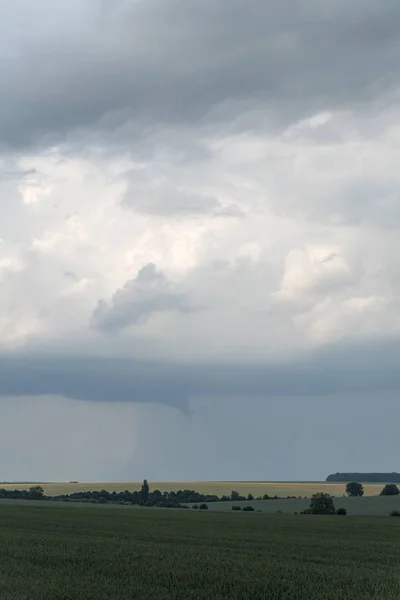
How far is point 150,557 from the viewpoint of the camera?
40.6m

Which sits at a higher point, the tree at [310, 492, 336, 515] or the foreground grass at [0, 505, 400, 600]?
the foreground grass at [0, 505, 400, 600]

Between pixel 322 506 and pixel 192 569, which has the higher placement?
pixel 192 569

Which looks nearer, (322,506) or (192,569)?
(192,569)

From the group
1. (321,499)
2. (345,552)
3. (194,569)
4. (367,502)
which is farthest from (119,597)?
(367,502)

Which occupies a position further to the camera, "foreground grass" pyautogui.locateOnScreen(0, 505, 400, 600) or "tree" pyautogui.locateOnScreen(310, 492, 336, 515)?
"tree" pyautogui.locateOnScreen(310, 492, 336, 515)

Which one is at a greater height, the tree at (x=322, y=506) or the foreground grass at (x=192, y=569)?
the foreground grass at (x=192, y=569)

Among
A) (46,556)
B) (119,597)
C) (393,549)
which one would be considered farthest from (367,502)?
(119,597)

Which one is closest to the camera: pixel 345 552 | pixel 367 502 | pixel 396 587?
pixel 396 587

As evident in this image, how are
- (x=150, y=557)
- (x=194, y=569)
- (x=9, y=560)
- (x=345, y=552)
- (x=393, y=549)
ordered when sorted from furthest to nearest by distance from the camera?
(x=393, y=549) < (x=345, y=552) < (x=150, y=557) < (x=9, y=560) < (x=194, y=569)

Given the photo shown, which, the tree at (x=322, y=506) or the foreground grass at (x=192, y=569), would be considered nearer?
the foreground grass at (x=192, y=569)

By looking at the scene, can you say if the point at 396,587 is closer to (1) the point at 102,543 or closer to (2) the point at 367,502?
(1) the point at 102,543

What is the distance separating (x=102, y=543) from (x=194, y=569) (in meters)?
16.5

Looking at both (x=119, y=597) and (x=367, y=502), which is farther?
(x=367, y=502)

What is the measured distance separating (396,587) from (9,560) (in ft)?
62.8
